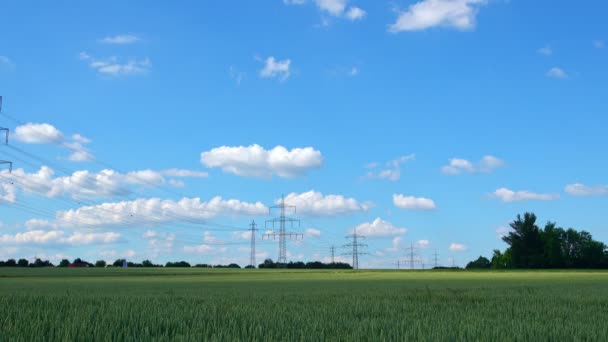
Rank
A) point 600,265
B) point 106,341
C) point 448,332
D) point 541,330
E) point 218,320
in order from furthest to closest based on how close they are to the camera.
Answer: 1. point 600,265
2. point 218,320
3. point 541,330
4. point 448,332
5. point 106,341

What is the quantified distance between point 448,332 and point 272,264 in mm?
176395

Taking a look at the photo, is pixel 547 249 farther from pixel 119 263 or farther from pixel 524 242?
pixel 119 263

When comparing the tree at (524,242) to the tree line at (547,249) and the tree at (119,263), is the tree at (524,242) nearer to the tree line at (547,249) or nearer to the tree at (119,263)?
the tree line at (547,249)

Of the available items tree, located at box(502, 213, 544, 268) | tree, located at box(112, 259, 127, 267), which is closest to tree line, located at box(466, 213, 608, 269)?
tree, located at box(502, 213, 544, 268)

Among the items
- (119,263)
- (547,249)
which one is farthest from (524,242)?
(119,263)

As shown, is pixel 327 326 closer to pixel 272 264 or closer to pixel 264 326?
pixel 264 326

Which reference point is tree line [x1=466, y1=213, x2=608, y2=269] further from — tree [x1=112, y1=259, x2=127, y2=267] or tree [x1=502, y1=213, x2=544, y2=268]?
tree [x1=112, y1=259, x2=127, y2=267]

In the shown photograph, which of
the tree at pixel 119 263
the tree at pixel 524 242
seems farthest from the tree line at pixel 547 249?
the tree at pixel 119 263

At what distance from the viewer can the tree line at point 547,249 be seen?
153 meters

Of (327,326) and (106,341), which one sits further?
(327,326)

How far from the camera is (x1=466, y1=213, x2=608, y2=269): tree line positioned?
503 feet

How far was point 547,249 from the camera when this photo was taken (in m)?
156

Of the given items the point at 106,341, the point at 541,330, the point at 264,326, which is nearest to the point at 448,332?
the point at 541,330

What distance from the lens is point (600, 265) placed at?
15388 cm
